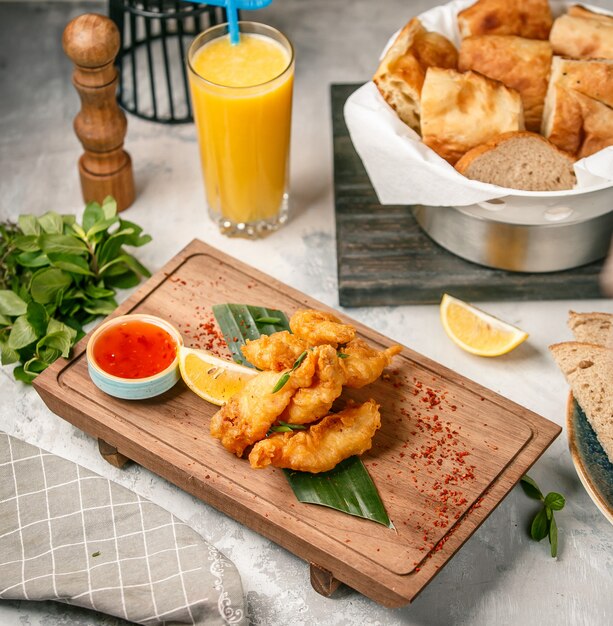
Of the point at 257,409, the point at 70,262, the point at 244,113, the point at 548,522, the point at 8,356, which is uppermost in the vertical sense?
the point at 244,113

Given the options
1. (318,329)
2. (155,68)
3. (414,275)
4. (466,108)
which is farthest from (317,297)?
(155,68)

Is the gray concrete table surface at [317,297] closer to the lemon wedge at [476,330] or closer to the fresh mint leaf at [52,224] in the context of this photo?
the lemon wedge at [476,330]

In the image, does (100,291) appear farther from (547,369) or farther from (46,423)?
(547,369)

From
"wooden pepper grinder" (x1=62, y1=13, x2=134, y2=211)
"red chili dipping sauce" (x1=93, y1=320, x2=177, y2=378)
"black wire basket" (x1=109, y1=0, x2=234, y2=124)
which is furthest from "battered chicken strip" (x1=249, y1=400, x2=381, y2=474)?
"black wire basket" (x1=109, y1=0, x2=234, y2=124)

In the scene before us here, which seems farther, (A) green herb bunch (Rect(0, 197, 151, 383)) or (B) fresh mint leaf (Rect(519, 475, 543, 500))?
(A) green herb bunch (Rect(0, 197, 151, 383))

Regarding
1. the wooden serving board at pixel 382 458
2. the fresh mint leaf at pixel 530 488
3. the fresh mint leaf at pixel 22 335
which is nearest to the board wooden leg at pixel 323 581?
the wooden serving board at pixel 382 458

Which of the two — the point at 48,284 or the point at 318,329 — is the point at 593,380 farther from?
the point at 48,284

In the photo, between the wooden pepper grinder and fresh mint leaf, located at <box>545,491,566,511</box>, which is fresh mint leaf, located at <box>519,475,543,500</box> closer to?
fresh mint leaf, located at <box>545,491,566,511</box>
